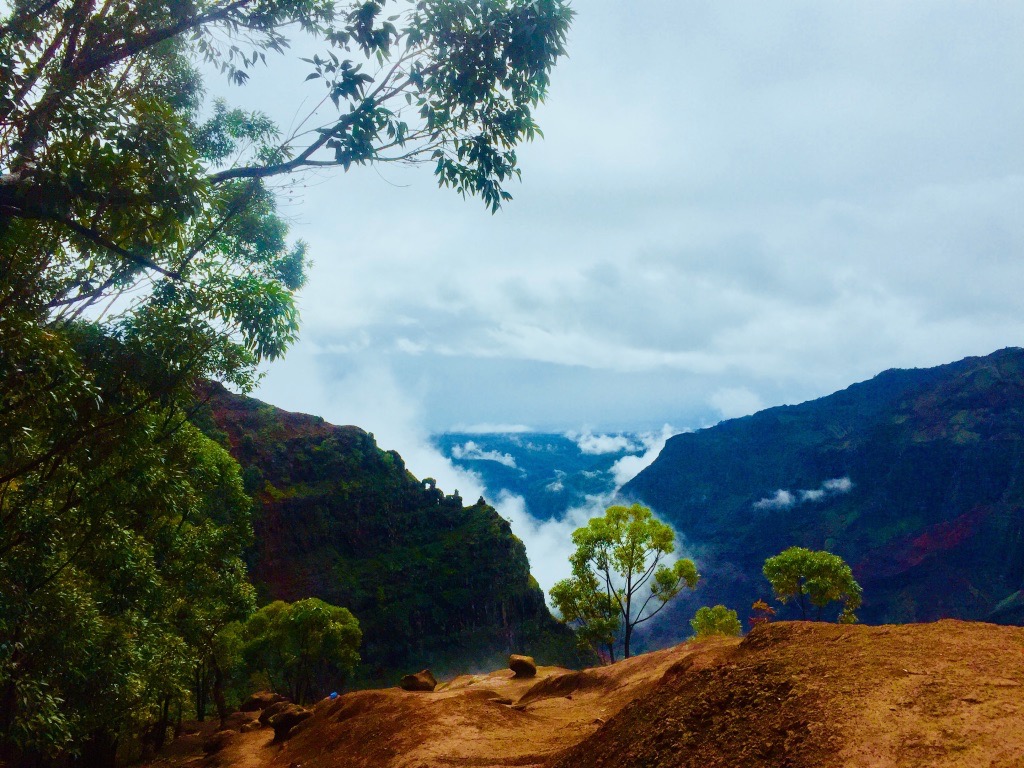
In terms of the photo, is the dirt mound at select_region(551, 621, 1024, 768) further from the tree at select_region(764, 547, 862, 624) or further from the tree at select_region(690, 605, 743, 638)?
the tree at select_region(690, 605, 743, 638)

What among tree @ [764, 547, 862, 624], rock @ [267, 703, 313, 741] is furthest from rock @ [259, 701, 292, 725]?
tree @ [764, 547, 862, 624]

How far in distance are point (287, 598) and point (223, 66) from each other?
99188 millimetres

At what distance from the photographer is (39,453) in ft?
39.1

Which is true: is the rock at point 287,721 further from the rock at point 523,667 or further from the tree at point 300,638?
the tree at point 300,638

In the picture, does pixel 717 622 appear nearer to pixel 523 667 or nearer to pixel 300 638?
pixel 523 667

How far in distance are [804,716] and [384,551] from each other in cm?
11156

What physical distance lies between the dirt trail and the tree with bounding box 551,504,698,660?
2497cm

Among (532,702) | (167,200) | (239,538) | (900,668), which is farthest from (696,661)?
(239,538)

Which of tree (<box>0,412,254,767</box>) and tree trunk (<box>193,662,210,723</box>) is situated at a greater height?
tree (<box>0,412,254,767</box>)

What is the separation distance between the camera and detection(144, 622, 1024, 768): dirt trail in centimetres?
518

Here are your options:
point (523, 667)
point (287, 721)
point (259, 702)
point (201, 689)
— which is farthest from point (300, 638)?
point (523, 667)

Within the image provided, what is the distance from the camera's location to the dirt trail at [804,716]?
5.18 m

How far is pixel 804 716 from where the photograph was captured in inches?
232

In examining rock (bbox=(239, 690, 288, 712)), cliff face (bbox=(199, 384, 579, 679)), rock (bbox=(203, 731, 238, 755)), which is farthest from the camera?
cliff face (bbox=(199, 384, 579, 679))
